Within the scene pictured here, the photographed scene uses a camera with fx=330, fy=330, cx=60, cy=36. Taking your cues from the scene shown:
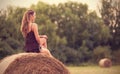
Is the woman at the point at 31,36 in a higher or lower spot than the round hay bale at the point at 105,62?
higher

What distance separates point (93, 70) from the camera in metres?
3.27

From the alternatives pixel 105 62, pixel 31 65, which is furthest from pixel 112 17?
pixel 31 65

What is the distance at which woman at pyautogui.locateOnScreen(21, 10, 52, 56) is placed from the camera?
3006mm

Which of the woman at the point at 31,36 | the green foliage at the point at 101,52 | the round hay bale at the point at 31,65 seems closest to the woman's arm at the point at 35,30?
the woman at the point at 31,36

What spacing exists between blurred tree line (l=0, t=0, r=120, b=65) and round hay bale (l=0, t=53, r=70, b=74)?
0.27 m

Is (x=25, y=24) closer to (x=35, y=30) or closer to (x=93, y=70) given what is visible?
(x=35, y=30)

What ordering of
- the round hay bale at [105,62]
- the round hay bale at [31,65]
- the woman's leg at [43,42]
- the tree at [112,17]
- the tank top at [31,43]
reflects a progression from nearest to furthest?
the round hay bale at [31,65] < the tank top at [31,43] < the woman's leg at [43,42] < the round hay bale at [105,62] < the tree at [112,17]

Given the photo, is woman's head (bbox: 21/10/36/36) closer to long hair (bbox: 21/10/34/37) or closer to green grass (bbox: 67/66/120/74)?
long hair (bbox: 21/10/34/37)

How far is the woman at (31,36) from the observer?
9.86 feet

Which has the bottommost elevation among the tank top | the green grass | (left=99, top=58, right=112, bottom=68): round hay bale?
the green grass

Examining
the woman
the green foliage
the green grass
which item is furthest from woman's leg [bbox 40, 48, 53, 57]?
the green foliage

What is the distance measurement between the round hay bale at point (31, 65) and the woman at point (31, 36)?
0.14 meters

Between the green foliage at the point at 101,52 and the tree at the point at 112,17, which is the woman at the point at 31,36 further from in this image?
the tree at the point at 112,17

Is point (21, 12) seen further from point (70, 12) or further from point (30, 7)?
point (70, 12)
